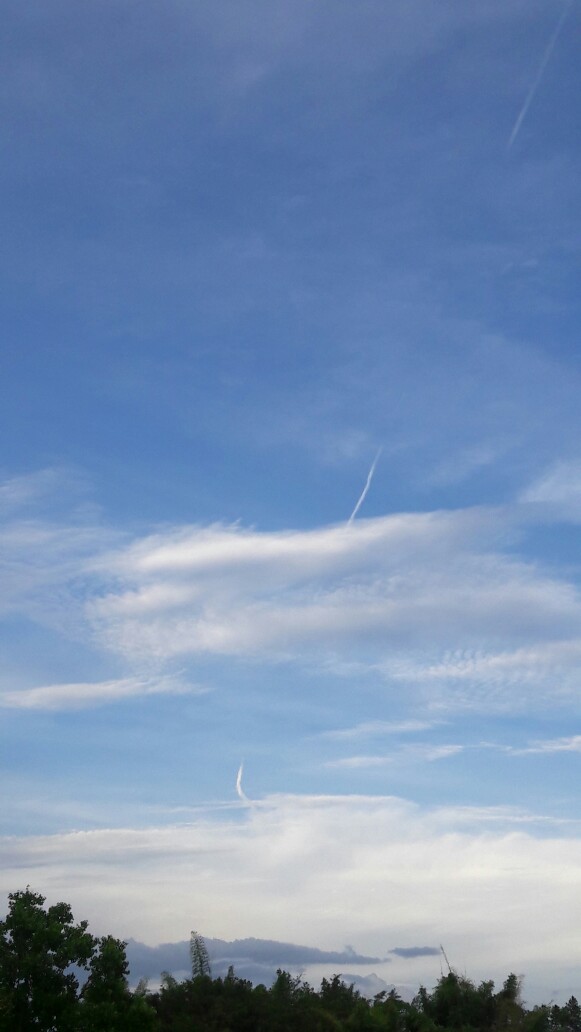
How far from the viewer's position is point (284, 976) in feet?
237

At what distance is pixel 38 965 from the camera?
48.4m

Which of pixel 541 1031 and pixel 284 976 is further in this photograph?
pixel 284 976

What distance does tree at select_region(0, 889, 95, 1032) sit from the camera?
47.2 m

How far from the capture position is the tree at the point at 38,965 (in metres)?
47.2

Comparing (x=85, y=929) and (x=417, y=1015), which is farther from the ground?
(x=85, y=929)

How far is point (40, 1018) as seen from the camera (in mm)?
47344

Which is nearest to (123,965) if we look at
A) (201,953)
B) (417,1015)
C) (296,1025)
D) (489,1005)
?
(296,1025)

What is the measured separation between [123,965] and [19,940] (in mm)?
5357

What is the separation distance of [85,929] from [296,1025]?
20649 mm

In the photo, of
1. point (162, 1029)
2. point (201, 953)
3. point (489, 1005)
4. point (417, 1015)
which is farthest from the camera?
point (201, 953)

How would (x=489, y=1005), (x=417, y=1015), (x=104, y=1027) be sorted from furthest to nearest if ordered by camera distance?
1. (x=489, y=1005)
2. (x=417, y=1015)
3. (x=104, y=1027)

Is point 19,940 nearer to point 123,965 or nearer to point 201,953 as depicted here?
point 123,965

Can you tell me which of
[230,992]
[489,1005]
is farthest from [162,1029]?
[489,1005]

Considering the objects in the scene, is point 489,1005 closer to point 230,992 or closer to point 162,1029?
point 230,992
